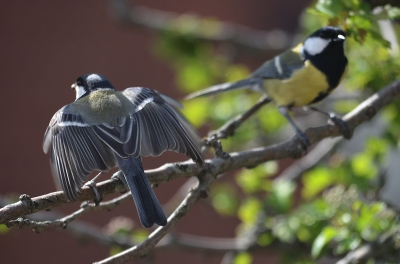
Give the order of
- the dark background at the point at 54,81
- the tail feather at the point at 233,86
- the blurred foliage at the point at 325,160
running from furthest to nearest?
the dark background at the point at 54,81, the tail feather at the point at 233,86, the blurred foliage at the point at 325,160

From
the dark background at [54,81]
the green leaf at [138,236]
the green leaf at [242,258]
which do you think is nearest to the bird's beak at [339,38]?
the green leaf at [242,258]

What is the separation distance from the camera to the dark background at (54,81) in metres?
4.12

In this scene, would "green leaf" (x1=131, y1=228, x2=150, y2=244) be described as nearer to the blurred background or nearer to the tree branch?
the blurred background

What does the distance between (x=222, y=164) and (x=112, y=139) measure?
370mm

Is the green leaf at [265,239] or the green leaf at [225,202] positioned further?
the green leaf at [225,202]

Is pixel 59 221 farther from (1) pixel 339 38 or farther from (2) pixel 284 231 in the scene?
(1) pixel 339 38

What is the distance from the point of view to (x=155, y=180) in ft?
5.52

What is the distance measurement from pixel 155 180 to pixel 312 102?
115cm

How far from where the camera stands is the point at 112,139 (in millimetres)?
1781

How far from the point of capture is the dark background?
162 inches

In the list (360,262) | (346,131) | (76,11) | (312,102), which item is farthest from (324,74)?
(76,11)

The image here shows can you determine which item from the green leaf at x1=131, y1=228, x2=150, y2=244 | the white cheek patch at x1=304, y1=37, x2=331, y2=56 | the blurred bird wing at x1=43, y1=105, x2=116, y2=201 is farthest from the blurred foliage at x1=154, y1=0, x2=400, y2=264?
the blurred bird wing at x1=43, y1=105, x2=116, y2=201

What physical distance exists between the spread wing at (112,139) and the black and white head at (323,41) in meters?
0.74

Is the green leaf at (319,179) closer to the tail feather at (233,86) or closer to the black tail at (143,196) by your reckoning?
the tail feather at (233,86)
